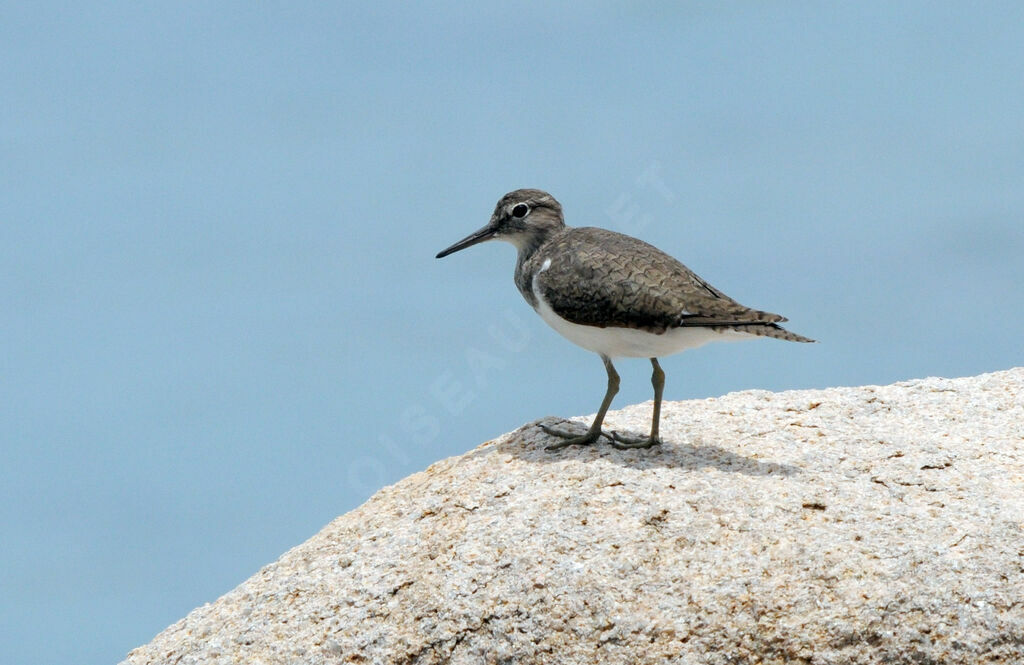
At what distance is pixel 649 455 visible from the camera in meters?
9.57

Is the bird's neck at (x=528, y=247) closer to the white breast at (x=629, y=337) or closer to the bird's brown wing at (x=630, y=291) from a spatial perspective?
the bird's brown wing at (x=630, y=291)

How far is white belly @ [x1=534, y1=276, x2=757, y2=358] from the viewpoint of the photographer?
906 cm

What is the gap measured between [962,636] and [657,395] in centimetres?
308

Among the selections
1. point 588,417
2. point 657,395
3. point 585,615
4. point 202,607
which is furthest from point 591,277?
point 202,607

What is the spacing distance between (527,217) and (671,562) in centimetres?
354

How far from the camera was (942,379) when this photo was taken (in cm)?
1151

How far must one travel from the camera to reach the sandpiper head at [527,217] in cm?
1046

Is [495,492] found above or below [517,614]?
above

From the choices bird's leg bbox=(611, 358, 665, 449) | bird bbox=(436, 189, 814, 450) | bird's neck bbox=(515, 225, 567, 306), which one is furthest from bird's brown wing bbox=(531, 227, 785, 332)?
bird's leg bbox=(611, 358, 665, 449)

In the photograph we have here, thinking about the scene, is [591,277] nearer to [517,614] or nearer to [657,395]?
[657,395]

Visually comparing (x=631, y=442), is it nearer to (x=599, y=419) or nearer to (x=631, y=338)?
(x=599, y=419)

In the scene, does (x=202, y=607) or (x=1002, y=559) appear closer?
(x=1002, y=559)

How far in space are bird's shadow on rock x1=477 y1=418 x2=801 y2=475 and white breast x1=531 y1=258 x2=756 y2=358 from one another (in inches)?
30.8

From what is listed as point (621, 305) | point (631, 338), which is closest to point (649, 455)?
point (631, 338)
